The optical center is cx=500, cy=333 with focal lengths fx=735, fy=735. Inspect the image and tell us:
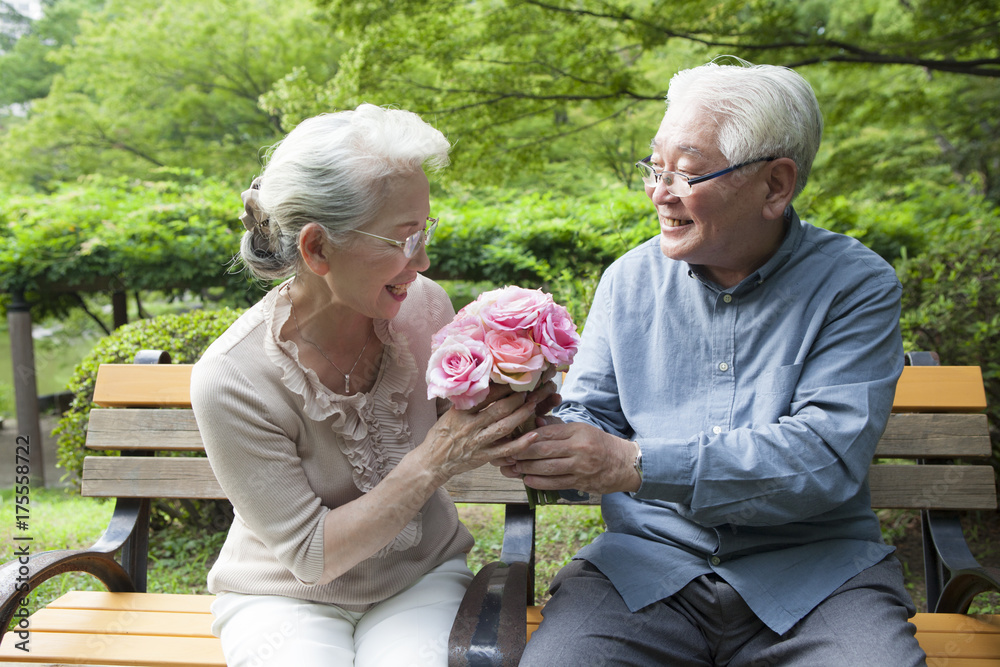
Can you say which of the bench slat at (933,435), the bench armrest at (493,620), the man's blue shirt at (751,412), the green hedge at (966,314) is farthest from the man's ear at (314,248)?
the green hedge at (966,314)

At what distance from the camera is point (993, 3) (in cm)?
563

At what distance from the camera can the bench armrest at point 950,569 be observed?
2.29 metres

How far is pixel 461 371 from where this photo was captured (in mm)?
1715

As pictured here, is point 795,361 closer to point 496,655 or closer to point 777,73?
point 777,73

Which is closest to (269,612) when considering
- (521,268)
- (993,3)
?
(521,268)

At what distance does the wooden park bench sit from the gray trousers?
141 millimetres

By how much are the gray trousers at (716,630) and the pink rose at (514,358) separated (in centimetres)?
71

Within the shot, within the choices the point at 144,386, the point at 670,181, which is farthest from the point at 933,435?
the point at 144,386

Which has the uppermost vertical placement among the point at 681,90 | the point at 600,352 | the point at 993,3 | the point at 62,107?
the point at 993,3

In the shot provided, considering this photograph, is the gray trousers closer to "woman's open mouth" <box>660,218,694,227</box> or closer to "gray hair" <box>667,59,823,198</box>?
"woman's open mouth" <box>660,218,694,227</box>

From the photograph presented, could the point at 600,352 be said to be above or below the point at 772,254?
below

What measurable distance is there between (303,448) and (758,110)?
159cm

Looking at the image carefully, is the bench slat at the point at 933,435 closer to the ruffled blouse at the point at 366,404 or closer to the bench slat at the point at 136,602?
the ruffled blouse at the point at 366,404

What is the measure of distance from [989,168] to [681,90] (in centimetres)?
1276
